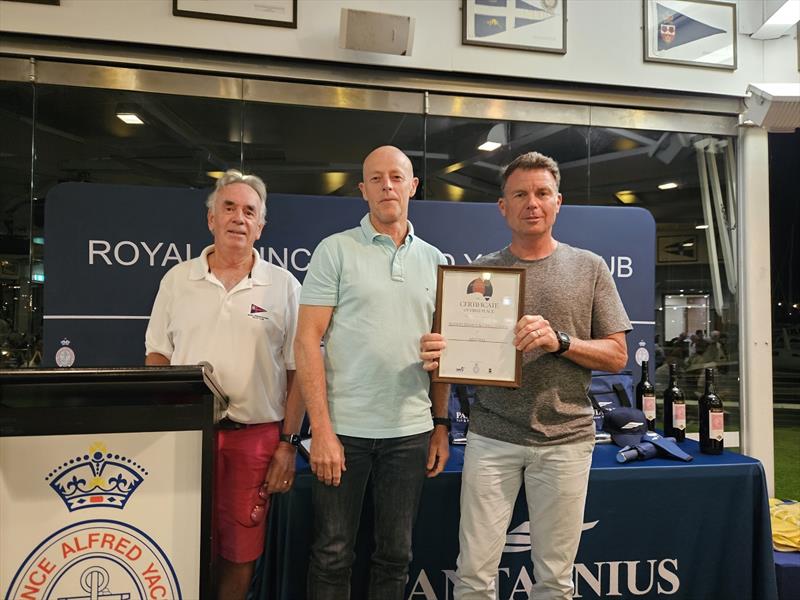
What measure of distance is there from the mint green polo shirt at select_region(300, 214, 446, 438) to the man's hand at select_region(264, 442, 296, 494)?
0.30 metres

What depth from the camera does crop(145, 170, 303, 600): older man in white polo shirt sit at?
2.04 meters

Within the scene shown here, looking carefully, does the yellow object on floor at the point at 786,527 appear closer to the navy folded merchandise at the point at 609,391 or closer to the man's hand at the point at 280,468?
the navy folded merchandise at the point at 609,391

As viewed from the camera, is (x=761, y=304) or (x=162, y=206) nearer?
(x=162, y=206)

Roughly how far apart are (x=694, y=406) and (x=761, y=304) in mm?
908

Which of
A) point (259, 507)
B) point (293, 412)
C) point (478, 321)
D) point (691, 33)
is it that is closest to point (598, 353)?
point (478, 321)

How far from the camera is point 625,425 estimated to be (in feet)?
9.03

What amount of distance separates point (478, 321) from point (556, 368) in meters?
0.37

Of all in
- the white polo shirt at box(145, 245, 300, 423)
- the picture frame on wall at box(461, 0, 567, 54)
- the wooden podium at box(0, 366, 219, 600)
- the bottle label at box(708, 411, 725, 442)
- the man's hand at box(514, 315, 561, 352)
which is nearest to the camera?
the wooden podium at box(0, 366, 219, 600)

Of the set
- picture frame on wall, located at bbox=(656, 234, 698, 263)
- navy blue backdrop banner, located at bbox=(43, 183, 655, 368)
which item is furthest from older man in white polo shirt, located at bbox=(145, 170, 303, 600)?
picture frame on wall, located at bbox=(656, 234, 698, 263)

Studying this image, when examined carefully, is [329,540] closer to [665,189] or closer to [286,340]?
[286,340]

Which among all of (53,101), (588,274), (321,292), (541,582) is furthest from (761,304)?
(53,101)

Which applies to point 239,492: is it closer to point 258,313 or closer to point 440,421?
point 258,313

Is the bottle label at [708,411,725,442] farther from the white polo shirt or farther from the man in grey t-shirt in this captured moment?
the white polo shirt

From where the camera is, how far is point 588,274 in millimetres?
2037
